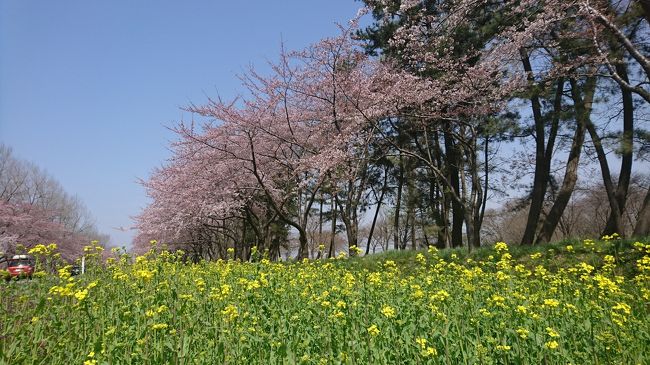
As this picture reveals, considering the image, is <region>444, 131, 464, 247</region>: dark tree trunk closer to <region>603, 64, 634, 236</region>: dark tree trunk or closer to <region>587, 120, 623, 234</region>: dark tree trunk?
<region>587, 120, 623, 234</region>: dark tree trunk

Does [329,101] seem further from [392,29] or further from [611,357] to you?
[611,357]

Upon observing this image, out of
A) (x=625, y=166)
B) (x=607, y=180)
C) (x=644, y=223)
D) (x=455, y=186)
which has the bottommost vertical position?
(x=644, y=223)

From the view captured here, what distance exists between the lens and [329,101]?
50.2ft

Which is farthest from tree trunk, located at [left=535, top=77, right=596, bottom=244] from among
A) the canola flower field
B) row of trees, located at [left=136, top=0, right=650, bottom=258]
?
the canola flower field

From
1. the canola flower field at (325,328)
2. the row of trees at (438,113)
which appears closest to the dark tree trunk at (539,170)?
the row of trees at (438,113)

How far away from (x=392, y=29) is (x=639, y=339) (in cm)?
1610

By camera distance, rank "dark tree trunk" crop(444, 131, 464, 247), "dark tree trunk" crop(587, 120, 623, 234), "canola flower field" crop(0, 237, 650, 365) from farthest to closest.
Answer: "dark tree trunk" crop(444, 131, 464, 247), "dark tree trunk" crop(587, 120, 623, 234), "canola flower field" crop(0, 237, 650, 365)

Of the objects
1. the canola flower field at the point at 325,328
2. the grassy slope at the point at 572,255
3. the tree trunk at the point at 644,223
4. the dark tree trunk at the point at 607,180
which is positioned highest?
the dark tree trunk at the point at 607,180

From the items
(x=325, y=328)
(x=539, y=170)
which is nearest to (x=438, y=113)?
(x=539, y=170)

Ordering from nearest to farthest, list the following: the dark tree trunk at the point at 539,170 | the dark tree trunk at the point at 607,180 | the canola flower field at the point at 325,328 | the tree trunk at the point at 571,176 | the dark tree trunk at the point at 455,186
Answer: the canola flower field at the point at 325,328
the dark tree trunk at the point at 607,180
the tree trunk at the point at 571,176
the dark tree trunk at the point at 539,170
the dark tree trunk at the point at 455,186

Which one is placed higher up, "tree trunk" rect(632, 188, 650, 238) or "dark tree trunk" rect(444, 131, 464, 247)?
"dark tree trunk" rect(444, 131, 464, 247)

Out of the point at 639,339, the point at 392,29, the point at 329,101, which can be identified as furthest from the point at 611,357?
the point at 392,29

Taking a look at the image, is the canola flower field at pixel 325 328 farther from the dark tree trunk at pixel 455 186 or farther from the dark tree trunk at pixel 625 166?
the dark tree trunk at pixel 455 186

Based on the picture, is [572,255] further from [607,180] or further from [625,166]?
[607,180]
